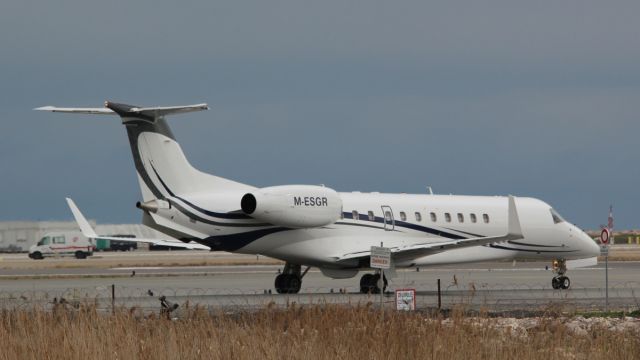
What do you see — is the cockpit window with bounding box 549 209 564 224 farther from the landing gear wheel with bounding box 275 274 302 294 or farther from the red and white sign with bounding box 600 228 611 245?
the landing gear wheel with bounding box 275 274 302 294

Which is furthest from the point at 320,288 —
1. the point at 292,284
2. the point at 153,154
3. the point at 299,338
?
the point at 299,338

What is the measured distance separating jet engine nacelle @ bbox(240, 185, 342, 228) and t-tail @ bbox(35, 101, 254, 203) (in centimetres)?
172

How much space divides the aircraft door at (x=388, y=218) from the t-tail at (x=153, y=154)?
574 cm

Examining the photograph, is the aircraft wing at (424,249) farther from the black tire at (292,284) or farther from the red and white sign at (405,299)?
the red and white sign at (405,299)

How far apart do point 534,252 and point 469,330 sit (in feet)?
78.2

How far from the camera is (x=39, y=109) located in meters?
29.6

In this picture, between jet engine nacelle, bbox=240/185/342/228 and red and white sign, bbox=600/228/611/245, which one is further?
jet engine nacelle, bbox=240/185/342/228

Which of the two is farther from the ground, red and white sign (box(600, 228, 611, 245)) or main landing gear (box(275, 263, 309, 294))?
red and white sign (box(600, 228, 611, 245))

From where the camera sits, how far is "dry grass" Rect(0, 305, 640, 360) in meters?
12.1

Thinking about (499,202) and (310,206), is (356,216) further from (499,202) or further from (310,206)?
(499,202)

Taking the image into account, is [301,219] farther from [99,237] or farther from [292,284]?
[99,237]

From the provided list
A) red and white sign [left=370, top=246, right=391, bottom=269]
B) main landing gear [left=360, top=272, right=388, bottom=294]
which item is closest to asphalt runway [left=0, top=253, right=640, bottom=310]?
main landing gear [left=360, top=272, right=388, bottom=294]

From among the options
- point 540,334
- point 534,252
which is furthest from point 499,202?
point 540,334

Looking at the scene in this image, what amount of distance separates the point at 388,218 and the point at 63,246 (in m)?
59.3
